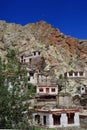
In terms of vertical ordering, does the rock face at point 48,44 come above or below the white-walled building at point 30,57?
above

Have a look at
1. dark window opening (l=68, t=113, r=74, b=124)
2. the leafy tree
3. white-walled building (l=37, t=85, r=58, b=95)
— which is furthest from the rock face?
the leafy tree

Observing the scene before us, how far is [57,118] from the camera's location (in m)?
49.7

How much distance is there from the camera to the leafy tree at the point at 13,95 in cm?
2923

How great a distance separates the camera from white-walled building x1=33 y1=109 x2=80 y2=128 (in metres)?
49.0

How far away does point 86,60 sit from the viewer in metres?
114

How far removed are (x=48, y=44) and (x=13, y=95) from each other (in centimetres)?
8793

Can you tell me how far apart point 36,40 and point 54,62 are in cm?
2132

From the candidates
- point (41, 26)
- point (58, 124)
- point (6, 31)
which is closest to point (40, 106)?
point (58, 124)

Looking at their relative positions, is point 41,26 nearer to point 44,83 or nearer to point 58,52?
point 58,52

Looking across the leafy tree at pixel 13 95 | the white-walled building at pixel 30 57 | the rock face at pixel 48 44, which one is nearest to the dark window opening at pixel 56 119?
the leafy tree at pixel 13 95

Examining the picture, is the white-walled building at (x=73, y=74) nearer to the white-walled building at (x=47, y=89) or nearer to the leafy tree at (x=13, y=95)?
the white-walled building at (x=47, y=89)

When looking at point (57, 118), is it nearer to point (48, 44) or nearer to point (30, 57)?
point (30, 57)

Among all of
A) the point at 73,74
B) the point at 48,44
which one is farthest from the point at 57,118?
the point at 48,44

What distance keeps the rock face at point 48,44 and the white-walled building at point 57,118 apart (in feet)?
134
